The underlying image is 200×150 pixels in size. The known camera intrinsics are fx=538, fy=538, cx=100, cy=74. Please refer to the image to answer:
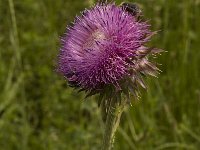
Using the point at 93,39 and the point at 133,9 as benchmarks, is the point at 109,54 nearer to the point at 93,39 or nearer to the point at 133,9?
the point at 93,39

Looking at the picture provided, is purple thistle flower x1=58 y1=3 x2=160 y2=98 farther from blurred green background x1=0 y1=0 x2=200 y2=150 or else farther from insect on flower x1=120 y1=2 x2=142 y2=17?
blurred green background x1=0 y1=0 x2=200 y2=150

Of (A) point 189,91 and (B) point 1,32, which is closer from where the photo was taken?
(A) point 189,91

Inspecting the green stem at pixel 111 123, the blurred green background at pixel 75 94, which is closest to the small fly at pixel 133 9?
the green stem at pixel 111 123

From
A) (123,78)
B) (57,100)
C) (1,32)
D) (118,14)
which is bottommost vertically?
(123,78)

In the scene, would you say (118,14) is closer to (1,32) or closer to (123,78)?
(123,78)

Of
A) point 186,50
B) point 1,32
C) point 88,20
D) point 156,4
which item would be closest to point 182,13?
point 156,4

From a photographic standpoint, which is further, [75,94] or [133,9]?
[75,94]

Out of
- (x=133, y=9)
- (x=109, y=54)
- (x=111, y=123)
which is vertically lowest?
(x=111, y=123)

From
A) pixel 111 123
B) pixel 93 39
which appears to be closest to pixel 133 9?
pixel 93 39
